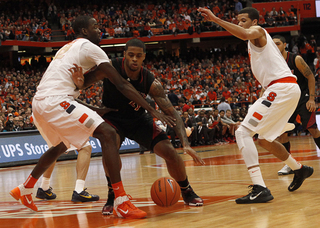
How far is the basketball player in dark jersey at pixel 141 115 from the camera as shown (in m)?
4.72

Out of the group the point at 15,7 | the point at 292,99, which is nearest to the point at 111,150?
the point at 292,99

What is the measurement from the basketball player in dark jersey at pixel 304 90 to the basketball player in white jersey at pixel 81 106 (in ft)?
10.5

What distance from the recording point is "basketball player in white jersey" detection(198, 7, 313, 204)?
4.60 metres

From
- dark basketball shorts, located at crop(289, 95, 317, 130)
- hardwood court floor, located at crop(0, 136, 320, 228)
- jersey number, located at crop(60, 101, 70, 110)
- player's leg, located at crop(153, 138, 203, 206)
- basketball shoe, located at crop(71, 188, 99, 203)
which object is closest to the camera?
hardwood court floor, located at crop(0, 136, 320, 228)

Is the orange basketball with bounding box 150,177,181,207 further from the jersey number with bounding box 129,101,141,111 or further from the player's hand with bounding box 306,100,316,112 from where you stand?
the player's hand with bounding box 306,100,316,112

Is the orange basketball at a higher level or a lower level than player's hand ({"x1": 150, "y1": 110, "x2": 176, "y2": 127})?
lower

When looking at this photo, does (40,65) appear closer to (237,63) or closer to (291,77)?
(237,63)

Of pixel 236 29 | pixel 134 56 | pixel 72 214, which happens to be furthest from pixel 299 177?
pixel 72 214

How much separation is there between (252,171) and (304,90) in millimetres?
3063

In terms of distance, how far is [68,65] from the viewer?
179 inches

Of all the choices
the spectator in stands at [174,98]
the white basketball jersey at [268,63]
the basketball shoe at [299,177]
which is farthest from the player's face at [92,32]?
the spectator in stands at [174,98]

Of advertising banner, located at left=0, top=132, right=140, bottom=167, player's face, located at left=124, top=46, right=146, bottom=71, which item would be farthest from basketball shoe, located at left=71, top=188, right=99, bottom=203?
advertising banner, located at left=0, top=132, right=140, bottom=167

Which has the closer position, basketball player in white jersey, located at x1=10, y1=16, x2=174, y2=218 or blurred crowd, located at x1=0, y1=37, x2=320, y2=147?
basketball player in white jersey, located at x1=10, y1=16, x2=174, y2=218

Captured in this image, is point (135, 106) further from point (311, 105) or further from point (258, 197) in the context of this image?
point (311, 105)
